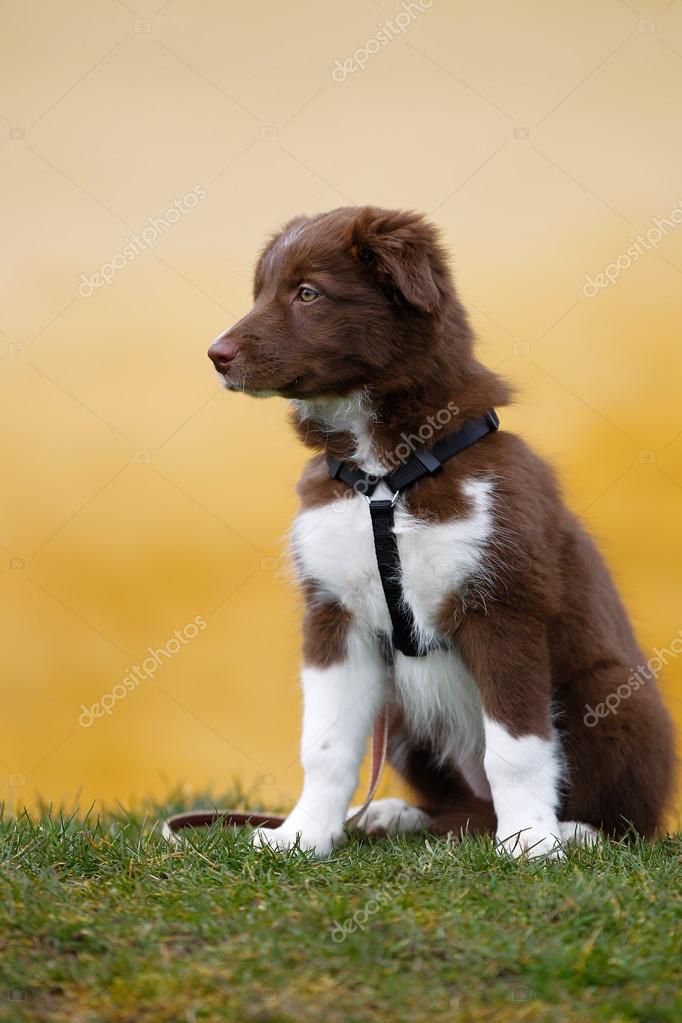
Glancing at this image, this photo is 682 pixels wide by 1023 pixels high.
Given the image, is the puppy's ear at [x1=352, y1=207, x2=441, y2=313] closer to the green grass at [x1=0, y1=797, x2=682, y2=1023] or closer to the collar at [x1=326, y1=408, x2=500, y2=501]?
the collar at [x1=326, y1=408, x2=500, y2=501]

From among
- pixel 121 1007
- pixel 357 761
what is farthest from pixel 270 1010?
pixel 357 761

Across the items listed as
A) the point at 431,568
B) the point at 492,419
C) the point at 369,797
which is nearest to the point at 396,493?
the point at 431,568

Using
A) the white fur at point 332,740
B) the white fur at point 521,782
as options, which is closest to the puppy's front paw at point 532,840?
the white fur at point 521,782

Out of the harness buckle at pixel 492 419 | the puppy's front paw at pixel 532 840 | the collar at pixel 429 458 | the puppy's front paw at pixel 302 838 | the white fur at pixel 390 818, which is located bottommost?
the puppy's front paw at pixel 302 838

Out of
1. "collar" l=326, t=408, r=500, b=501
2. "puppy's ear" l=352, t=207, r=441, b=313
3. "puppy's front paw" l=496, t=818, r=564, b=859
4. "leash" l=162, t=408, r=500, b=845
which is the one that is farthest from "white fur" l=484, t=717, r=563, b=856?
Answer: "puppy's ear" l=352, t=207, r=441, b=313

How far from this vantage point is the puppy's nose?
12.1ft

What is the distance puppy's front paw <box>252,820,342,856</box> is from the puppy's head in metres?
1.39

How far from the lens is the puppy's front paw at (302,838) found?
3.74 metres

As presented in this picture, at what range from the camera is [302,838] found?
3838mm

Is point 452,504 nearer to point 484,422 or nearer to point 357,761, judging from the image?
point 484,422

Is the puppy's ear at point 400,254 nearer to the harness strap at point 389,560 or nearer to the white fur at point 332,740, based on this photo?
the harness strap at point 389,560

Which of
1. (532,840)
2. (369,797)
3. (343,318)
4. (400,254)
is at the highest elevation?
(400,254)

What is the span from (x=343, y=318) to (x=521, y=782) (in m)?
1.55

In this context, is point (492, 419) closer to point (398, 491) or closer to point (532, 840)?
point (398, 491)
